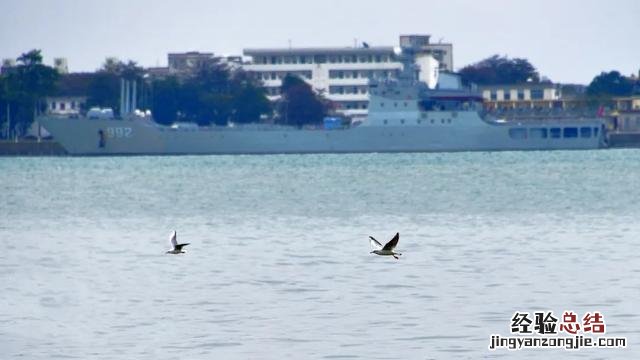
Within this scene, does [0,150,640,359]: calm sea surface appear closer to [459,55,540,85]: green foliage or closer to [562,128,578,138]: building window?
[562,128,578,138]: building window

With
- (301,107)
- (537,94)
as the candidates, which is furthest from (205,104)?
(537,94)

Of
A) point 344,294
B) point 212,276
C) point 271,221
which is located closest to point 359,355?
point 344,294

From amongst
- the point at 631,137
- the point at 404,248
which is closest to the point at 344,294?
the point at 404,248

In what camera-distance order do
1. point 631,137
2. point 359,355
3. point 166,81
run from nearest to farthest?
point 359,355 → point 631,137 → point 166,81

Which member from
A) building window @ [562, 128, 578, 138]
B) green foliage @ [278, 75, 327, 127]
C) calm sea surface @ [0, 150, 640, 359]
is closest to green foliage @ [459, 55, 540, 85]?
green foliage @ [278, 75, 327, 127]

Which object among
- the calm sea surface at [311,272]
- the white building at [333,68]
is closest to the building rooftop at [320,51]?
the white building at [333,68]

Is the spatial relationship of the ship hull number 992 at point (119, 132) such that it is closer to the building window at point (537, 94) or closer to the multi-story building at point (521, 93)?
the multi-story building at point (521, 93)

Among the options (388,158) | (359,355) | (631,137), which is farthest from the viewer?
(631,137)

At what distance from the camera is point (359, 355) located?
72.5 ft

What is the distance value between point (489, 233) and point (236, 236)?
15.8 feet

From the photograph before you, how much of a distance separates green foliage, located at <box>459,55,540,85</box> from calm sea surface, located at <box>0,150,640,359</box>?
122 m

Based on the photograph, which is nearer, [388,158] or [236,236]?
[236,236]

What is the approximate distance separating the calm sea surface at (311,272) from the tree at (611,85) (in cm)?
11100

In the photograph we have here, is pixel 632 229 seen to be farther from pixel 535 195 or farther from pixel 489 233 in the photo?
pixel 535 195
